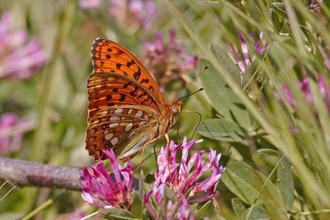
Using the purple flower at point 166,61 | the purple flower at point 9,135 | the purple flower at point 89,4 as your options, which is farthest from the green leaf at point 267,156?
the purple flower at point 89,4

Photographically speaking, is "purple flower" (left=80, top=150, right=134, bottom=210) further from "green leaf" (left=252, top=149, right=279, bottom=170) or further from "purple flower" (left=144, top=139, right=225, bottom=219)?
"green leaf" (left=252, top=149, right=279, bottom=170)

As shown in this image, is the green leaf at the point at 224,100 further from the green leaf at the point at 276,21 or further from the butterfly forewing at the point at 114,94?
the green leaf at the point at 276,21

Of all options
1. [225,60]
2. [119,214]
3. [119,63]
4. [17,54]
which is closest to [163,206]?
[119,214]

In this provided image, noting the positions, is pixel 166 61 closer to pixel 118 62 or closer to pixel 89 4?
pixel 118 62

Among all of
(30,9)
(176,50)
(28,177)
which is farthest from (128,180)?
(30,9)

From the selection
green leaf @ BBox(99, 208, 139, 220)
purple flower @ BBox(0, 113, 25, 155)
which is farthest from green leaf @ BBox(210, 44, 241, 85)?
purple flower @ BBox(0, 113, 25, 155)
